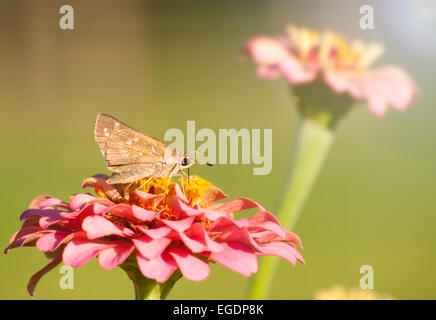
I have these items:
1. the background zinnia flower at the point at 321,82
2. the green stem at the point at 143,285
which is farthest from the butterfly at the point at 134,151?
the background zinnia flower at the point at 321,82

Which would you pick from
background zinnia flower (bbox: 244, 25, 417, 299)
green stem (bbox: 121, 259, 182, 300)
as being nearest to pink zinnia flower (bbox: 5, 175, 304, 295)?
green stem (bbox: 121, 259, 182, 300)

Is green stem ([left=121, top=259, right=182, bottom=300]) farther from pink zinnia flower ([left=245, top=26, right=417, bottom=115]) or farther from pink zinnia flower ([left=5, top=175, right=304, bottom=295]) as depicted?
pink zinnia flower ([left=245, top=26, right=417, bottom=115])

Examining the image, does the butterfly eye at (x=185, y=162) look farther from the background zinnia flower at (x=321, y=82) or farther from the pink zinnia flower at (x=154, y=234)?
the background zinnia flower at (x=321, y=82)

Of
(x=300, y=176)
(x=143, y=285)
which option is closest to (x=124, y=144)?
(x=143, y=285)

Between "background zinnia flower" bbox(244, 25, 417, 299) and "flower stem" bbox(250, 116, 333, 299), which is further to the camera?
"background zinnia flower" bbox(244, 25, 417, 299)

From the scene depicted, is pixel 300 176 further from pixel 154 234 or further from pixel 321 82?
pixel 154 234
